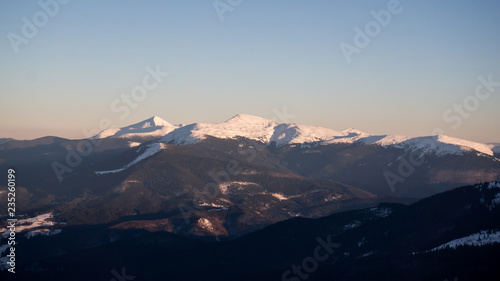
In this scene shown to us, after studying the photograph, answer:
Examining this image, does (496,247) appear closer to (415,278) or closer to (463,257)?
(463,257)

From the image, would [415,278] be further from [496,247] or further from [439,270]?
[496,247]

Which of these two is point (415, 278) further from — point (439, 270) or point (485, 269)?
point (485, 269)

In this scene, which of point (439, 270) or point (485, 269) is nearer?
point (485, 269)

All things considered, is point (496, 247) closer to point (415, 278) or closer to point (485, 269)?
point (485, 269)

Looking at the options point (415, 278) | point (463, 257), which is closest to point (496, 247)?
point (463, 257)

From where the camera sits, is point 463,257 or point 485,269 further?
point 463,257

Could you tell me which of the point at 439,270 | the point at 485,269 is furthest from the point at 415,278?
the point at 485,269
